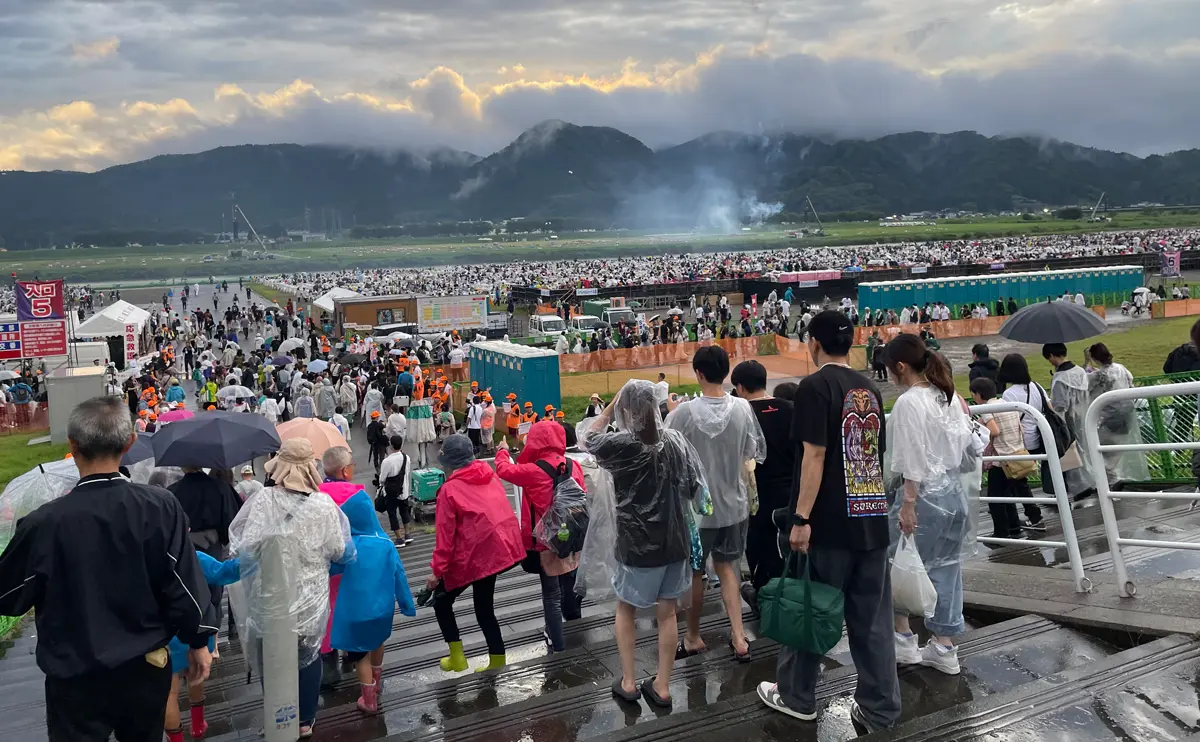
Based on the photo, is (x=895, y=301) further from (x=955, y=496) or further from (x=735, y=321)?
(x=955, y=496)

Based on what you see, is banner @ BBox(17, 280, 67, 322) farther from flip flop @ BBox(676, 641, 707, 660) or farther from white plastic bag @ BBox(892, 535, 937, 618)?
white plastic bag @ BBox(892, 535, 937, 618)

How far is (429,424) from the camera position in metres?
16.2

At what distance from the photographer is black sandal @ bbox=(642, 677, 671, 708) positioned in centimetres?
391

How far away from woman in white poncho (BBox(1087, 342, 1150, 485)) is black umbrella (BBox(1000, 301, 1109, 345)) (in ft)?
1.17

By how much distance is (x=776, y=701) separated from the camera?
361cm

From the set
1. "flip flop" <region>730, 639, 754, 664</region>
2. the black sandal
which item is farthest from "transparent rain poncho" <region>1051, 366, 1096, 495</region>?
the black sandal

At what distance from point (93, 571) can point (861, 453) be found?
2.69 metres

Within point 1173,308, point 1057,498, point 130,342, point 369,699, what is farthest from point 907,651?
point 1173,308

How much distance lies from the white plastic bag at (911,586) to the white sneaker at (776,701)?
71cm

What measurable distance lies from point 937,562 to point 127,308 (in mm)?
33138

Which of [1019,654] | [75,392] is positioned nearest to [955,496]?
[1019,654]

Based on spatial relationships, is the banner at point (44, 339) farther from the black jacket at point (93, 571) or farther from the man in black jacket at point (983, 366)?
the black jacket at point (93, 571)

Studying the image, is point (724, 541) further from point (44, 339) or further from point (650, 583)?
point (44, 339)

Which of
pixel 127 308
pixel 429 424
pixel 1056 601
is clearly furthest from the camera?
pixel 127 308
